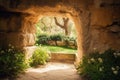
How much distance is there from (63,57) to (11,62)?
5.12m

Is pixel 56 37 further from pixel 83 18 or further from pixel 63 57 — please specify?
pixel 83 18

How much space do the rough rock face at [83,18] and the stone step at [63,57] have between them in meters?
3.99

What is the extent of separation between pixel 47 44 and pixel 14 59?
7.61 metres

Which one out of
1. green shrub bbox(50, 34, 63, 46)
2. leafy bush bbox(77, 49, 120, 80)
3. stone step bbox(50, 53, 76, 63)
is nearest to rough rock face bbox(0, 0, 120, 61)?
leafy bush bbox(77, 49, 120, 80)

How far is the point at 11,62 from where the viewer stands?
6.82 metres

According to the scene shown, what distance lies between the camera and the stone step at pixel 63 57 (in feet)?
37.6

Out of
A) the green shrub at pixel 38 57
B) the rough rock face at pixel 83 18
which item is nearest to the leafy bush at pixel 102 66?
the rough rock face at pixel 83 18

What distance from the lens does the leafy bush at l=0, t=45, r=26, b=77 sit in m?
6.49

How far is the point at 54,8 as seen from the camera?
712 centimetres

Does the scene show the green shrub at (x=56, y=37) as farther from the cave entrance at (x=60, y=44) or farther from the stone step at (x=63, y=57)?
the stone step at (x=63, y=57)

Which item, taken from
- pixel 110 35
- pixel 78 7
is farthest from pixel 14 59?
pixel 110 35

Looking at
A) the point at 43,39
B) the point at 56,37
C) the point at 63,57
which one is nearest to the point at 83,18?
the point at 63,57

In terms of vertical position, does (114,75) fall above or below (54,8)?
below

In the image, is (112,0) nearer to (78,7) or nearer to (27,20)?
(78,7)
